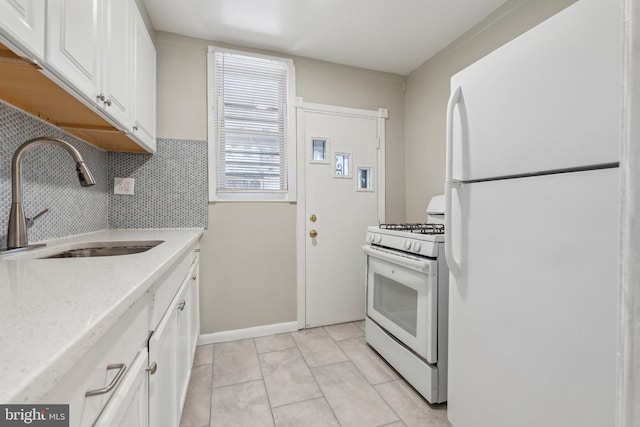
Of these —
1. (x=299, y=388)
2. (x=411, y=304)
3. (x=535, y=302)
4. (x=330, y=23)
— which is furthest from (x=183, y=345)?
(x=330, y=23)

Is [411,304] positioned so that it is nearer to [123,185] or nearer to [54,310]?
[54,310]

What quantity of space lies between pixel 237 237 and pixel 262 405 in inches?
50.1

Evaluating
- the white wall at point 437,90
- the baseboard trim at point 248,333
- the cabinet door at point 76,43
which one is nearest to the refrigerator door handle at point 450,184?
the white wall at point 437,90

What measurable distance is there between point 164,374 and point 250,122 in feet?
6.67

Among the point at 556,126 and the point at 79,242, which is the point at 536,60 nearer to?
the point at 556,126

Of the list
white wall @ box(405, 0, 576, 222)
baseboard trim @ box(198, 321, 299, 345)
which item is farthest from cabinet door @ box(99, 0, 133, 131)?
white wall @ box(405, 0, 576, 222)

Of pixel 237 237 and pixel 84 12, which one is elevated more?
pixel 84 12

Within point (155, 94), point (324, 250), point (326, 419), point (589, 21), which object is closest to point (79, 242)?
point (155, 94)

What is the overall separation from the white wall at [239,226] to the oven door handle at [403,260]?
827 mm

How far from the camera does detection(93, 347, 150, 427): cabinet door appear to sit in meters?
0.54

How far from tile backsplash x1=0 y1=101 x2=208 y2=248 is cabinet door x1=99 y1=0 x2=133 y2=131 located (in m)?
0.33

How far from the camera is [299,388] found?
5.69ft

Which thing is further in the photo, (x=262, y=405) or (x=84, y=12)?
(x=262, y=405)

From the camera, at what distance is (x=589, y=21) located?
810mm
